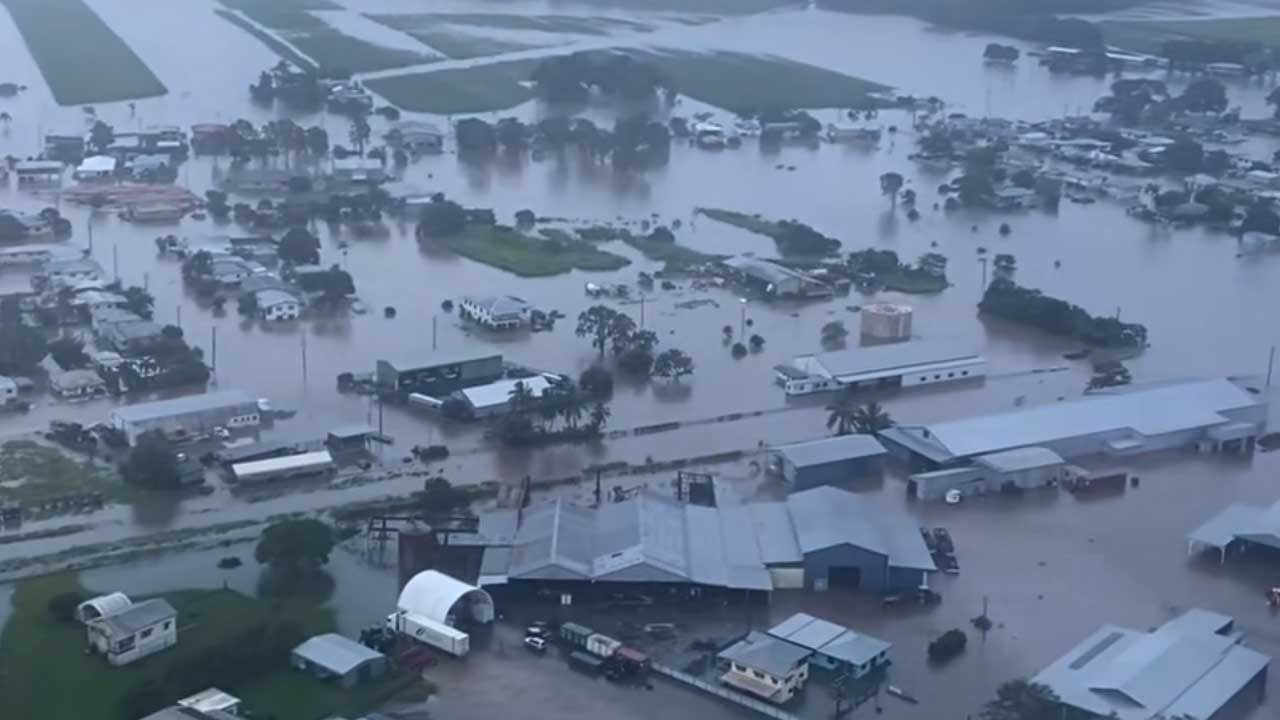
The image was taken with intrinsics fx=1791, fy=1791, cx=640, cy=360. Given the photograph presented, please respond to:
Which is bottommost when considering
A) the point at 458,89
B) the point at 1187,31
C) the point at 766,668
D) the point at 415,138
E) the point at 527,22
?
the point at 766,668

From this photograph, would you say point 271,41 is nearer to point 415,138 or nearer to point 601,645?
point 415,138

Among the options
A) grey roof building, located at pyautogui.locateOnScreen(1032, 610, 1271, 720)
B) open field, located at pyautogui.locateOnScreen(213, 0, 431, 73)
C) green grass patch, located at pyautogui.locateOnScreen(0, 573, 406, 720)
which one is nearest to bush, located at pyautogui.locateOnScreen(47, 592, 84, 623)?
green grass patch, located at pyautogui.locateOnScreen(0, 573, 406, 720)

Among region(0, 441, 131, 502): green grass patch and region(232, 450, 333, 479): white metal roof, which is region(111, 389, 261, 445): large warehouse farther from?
region(232, 450, 333, 479): white metal roof

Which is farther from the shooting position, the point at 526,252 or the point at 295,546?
the point at 526,252

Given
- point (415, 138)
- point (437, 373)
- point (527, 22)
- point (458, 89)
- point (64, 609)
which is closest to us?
point (64, 609)

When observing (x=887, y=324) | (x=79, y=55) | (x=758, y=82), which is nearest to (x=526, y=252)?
(x=887, y=324)

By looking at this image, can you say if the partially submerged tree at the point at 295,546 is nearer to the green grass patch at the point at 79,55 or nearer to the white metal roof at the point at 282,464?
the white metal roof at the point at 282,464

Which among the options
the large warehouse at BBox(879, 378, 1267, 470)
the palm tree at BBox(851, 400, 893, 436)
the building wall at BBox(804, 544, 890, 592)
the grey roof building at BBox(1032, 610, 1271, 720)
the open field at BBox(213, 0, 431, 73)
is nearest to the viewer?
the grey roof building at BBox(1032, 610, 1271, 720)
